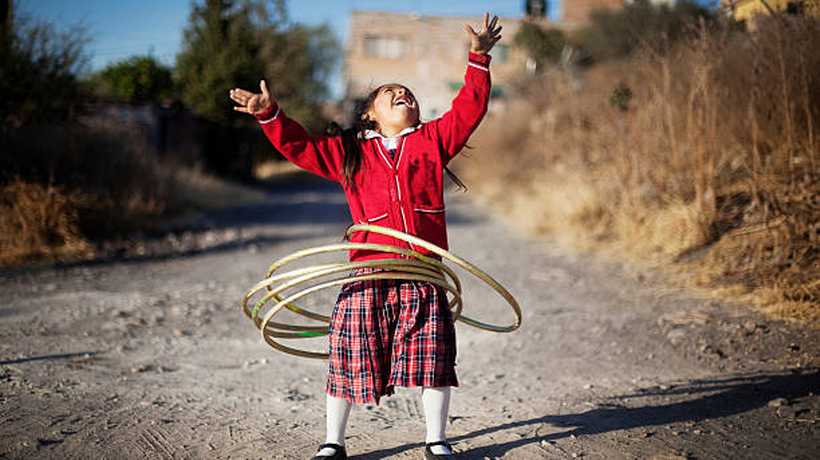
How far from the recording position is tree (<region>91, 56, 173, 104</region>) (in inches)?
810

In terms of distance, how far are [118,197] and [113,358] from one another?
609 centimetres

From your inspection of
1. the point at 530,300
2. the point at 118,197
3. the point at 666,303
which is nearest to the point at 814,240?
the point at 666,303

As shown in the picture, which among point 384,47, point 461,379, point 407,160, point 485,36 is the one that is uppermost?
point 384,47

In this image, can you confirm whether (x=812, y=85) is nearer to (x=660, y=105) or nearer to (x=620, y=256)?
(x=660, y=105)

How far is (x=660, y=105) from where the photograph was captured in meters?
8.07

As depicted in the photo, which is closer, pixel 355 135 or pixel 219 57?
pixel 355 135

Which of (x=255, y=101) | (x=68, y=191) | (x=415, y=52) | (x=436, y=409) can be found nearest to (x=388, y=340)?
(x=436, y=409)

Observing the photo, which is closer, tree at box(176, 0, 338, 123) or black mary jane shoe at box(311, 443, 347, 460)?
black mary jane shoe at box(311, 443, 347, 460)

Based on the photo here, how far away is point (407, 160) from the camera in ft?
10.6

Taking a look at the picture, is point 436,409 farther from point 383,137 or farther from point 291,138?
point 291,138

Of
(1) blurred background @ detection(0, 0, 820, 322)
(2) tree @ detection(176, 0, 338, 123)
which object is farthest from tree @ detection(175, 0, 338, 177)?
(1) blurred background @ detection(0, 0, 820, 322)

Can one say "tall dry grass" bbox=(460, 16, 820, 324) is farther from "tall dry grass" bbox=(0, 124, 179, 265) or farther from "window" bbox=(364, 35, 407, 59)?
"window" bbox=(364, 35, 407, 59)

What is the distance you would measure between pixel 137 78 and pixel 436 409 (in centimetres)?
2008

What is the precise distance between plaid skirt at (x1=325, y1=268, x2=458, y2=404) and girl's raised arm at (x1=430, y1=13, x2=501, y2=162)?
65cm
